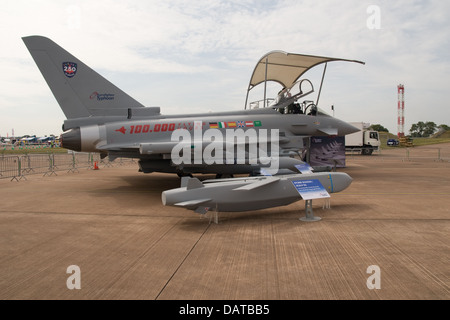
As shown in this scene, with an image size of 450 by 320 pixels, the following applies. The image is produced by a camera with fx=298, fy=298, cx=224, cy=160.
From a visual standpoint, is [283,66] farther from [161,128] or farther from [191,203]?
[191,203]

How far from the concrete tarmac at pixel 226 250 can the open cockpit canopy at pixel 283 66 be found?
607 cm

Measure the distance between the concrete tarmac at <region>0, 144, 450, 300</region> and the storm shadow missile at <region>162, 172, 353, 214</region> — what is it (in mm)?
353

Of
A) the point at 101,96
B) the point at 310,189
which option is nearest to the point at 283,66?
the point at 101,96

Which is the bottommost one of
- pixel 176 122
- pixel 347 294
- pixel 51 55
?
pixel 347 294

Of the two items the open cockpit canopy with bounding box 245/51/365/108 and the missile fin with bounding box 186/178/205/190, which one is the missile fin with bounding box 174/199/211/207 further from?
the open cockpit canopy with bounding box 245/51/365/108

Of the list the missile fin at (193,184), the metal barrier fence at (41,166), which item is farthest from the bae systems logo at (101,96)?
the metal barrier fence at (41,166)

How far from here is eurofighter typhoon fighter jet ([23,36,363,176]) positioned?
8594mm

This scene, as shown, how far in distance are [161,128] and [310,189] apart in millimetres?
5328

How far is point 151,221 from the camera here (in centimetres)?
631

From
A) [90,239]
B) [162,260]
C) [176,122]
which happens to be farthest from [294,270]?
[176,122]

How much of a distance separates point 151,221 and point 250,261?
2.90 metres

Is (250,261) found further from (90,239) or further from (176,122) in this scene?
(176,122)

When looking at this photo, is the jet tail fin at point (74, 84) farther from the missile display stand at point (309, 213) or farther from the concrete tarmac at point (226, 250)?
the missile display stand at point (309, 213)

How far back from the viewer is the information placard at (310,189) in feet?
19.6
